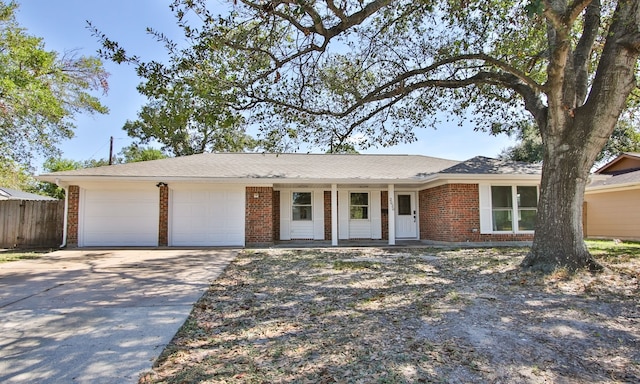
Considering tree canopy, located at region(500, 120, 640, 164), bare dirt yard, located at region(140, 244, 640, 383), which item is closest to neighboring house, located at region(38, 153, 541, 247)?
bare dirt yard, located at region(140, 244, 640, 383)

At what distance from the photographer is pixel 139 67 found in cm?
661

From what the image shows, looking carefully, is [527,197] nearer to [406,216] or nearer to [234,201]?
[406,216]

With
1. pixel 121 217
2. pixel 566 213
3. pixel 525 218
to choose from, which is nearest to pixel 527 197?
pixel 525 218

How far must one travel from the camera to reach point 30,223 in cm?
1239

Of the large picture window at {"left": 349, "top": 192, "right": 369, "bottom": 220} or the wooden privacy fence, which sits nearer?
the wooden privacy fence

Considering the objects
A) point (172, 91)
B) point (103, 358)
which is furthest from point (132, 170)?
point (103, 358)

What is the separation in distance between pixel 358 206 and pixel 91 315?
10.9 m

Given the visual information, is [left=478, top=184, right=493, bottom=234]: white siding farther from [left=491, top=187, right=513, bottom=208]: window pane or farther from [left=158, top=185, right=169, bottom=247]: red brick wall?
[left=158, top=185, right=169, bottom=247]: red brick wall

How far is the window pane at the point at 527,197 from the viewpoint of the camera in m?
12.2

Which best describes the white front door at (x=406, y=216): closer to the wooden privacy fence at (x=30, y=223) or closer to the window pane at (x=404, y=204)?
the window pane at (x=404, y=204)

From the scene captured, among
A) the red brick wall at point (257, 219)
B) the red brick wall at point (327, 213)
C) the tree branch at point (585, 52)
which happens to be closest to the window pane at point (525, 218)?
the tree branch at point (585, 52)

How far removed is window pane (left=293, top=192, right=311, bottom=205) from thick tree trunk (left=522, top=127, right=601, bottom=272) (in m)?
8.62

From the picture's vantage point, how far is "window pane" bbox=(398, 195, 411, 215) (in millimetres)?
14422

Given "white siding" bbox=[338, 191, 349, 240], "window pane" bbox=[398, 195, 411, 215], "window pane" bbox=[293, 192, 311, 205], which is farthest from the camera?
"window pane" bbox=[398, 195, 411, 215]
